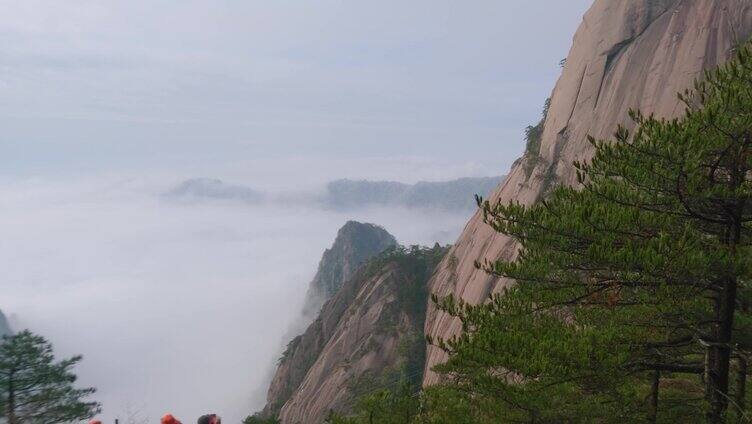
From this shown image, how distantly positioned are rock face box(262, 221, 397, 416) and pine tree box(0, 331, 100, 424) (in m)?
33.9

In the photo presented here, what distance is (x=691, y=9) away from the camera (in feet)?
82.8

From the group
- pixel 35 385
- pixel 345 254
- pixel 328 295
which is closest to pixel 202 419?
pixel 35 385

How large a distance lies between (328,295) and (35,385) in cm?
8227

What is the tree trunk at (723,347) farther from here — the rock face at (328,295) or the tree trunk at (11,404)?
the rock face at (328,295)

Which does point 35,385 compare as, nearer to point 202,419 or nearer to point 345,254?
point 202,419

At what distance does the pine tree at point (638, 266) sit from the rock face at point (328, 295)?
137 feet

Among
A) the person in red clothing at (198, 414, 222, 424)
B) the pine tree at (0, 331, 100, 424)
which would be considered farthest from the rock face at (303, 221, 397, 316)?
the person in red clothing at (198, 414, 222, 424)

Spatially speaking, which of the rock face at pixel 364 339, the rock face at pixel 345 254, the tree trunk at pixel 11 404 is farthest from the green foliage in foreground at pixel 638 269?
the rock face at pixel 345 254

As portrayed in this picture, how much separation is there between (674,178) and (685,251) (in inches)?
34.4

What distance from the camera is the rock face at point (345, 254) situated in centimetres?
9304

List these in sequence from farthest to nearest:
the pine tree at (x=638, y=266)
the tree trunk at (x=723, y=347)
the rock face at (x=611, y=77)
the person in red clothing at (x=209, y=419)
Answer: the rock face at (x=611, y=77), the person in red clothing at (x=209, y=419), the tree trunk at (x=723, y=347), the pine tree at (x=638, y=266)

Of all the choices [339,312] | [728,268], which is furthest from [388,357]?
[728,268]

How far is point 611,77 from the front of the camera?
27.3 m

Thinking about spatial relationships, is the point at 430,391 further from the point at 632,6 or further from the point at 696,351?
the point at 632,6
